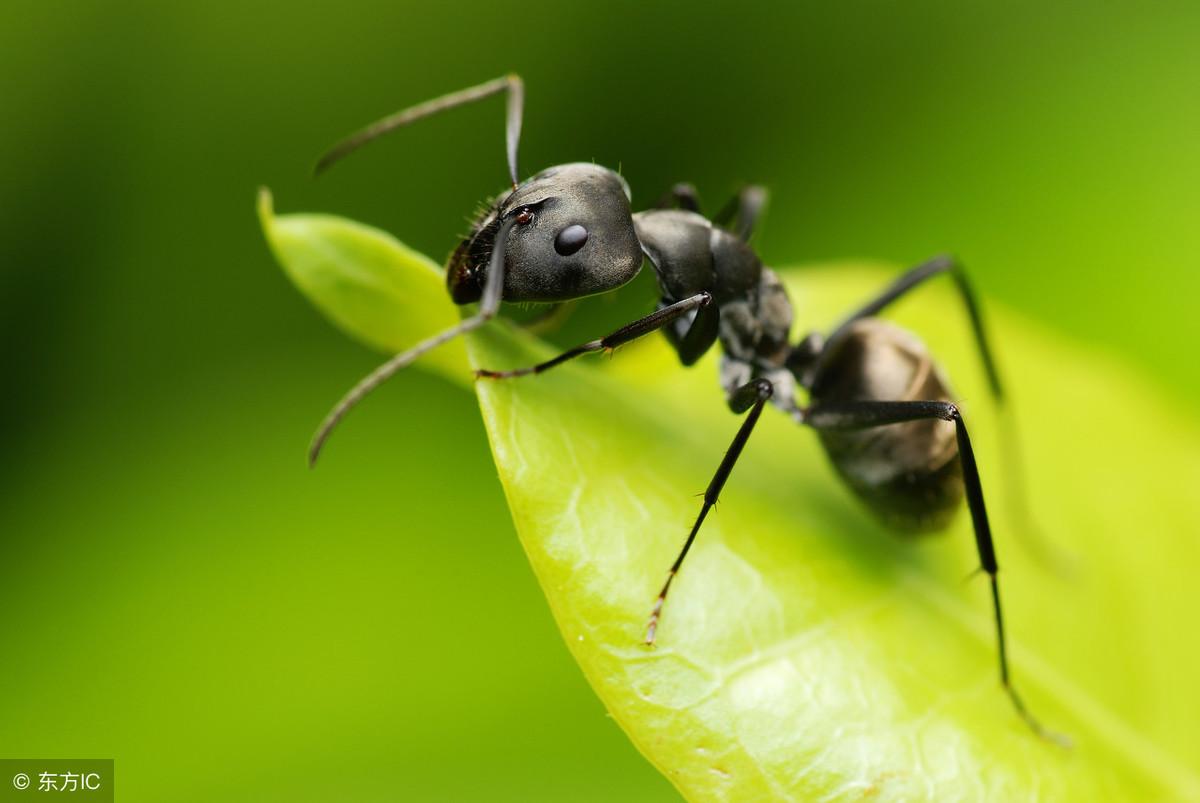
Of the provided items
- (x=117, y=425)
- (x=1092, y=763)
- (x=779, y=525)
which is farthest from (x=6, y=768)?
(x=1092, y=763)

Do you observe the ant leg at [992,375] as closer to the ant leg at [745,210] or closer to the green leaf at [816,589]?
the green leaf at [816,589]

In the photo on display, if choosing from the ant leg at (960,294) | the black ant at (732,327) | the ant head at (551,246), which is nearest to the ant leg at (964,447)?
the black ant at (732,327)

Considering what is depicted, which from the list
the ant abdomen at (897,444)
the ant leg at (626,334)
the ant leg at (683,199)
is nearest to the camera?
the ant leg at (626,334)

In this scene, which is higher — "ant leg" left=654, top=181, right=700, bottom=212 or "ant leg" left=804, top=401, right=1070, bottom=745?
"ant leg" left=654, top=181, right=700, bottom=212

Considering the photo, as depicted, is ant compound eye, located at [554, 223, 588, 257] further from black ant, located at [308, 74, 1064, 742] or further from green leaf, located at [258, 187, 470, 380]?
green leaf, located at [258, 187, 470, 380]

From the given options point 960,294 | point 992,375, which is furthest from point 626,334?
point 992,375

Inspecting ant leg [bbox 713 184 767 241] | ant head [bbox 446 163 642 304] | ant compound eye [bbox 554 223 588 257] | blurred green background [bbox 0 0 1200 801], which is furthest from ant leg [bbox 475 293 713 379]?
blurred green background [bbox 0 0 1200 801]

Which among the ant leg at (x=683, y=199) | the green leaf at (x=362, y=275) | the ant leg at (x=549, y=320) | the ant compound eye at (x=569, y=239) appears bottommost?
the green leaf at (x=362, y=275)

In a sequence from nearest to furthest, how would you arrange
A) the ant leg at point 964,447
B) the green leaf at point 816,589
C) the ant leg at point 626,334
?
the green leaf at point 816,589
the ant leg at point 626,334
the ant leg at point 964,447

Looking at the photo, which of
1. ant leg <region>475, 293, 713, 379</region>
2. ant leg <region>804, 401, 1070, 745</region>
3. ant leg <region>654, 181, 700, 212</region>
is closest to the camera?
ant leg <region>475, 293, 713, 379</region>
